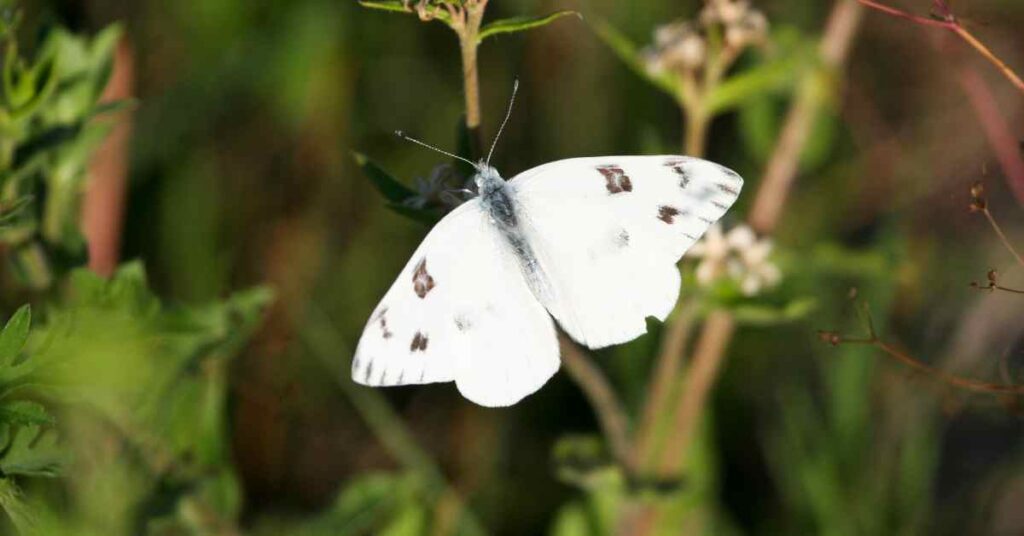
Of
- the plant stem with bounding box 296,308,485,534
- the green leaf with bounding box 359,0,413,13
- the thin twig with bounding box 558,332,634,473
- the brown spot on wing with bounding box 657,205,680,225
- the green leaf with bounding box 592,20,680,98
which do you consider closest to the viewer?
the green leaf with bounding box 359,0,413,13

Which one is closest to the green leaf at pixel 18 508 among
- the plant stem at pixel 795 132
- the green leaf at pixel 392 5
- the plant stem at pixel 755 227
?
the green leaf at pixel 392 5

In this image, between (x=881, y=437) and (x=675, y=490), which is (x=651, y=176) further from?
(x=881, y=437)

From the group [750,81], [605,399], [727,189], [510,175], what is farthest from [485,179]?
[510,175]

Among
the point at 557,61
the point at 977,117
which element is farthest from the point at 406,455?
the point at 977,117

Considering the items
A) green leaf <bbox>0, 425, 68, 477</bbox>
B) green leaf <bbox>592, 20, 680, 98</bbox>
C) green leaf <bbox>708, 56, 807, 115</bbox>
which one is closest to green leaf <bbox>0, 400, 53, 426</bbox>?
green leaf <bbox>0, 425, 68, 477</bbox>

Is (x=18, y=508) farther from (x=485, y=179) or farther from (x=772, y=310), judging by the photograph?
(x=772, y=310)

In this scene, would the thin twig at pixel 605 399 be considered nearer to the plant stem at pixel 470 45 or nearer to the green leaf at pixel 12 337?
the plant stem at pixel 470 45

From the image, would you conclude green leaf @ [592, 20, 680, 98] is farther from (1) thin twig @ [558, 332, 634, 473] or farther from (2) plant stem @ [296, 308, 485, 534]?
(2) plant stem @ [296, 308, 485, 534]

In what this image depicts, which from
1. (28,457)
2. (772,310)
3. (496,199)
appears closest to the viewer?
(28,457)
